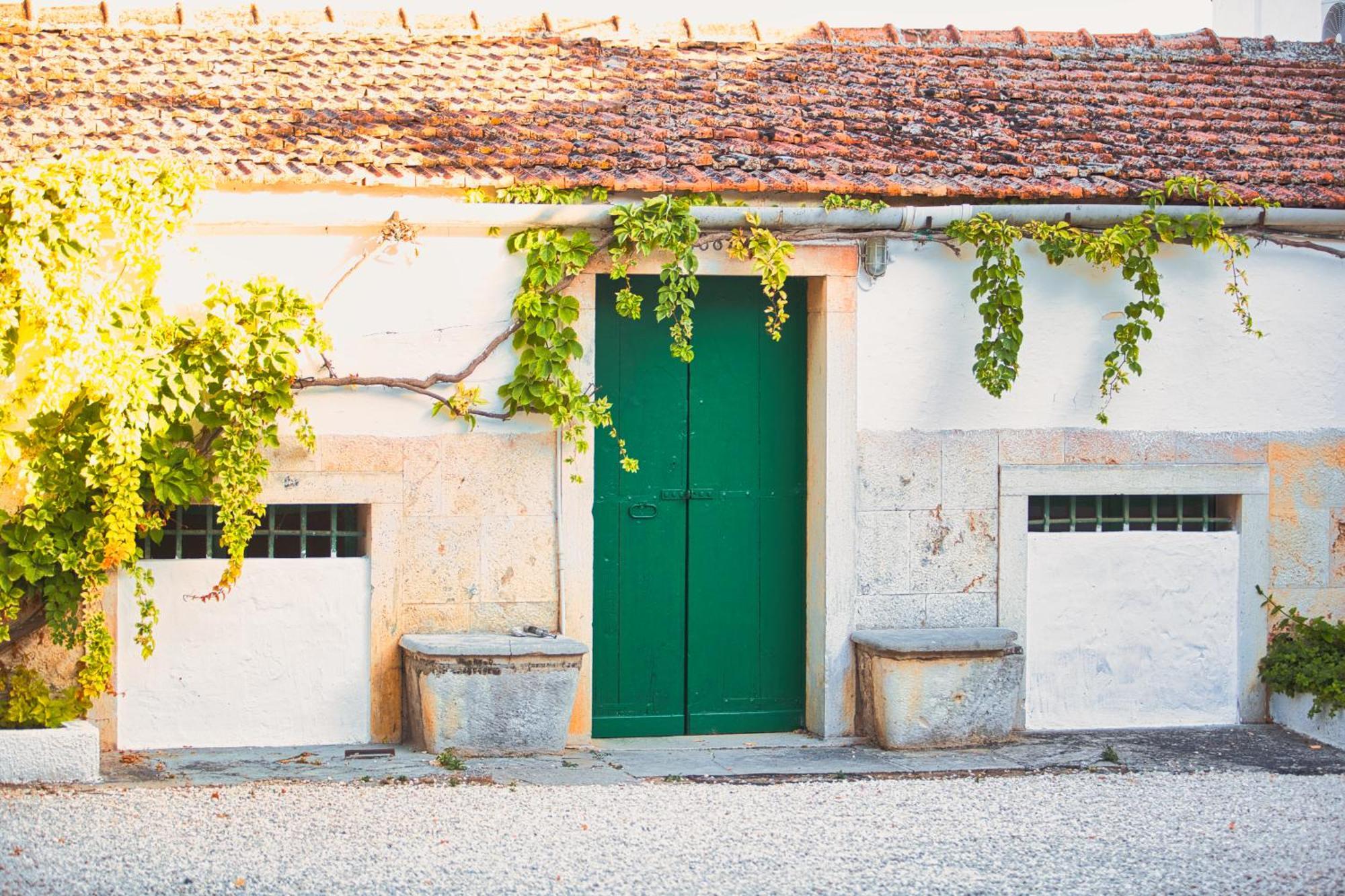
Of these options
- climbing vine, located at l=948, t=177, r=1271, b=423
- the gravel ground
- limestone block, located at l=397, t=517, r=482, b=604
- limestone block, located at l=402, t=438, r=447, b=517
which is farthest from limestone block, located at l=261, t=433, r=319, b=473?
climbing vine, located at l=948, t=177, r=1271, b=423

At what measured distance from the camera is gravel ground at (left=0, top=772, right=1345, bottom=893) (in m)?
5.79

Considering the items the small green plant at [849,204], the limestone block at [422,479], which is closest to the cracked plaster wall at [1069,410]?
the small green plant at [849,204]

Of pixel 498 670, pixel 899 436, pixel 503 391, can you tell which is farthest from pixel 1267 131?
pixel 498 670

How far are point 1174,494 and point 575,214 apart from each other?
357 centimetres

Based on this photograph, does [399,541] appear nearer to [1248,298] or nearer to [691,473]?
[691,473]

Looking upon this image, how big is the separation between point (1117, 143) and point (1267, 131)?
108cm

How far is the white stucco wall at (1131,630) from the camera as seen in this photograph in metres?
8.73

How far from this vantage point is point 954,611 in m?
8.61

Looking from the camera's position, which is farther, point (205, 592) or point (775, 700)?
point (775, 700)

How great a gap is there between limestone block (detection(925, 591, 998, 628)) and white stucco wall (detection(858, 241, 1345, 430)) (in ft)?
2.96

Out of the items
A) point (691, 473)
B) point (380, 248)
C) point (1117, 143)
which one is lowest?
point (691, 473)

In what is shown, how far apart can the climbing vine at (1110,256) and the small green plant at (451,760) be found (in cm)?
322

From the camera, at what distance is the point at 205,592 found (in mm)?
7973

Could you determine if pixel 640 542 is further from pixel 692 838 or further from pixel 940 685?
pixel 692 838
